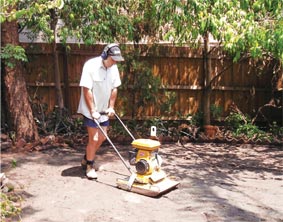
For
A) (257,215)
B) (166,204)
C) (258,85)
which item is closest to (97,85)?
(166,204)

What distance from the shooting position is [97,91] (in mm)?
5828

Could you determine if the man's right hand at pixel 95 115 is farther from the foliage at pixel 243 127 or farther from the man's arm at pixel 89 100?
the foliage at pixel 243 127

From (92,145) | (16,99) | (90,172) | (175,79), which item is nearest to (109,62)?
(92,145)

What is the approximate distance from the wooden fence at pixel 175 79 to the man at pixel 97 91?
324cm

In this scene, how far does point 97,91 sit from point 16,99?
2496 millimetres

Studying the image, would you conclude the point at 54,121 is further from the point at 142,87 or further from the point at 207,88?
the point at 207,88

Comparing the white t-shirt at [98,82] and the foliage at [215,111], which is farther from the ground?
the white t-shirt at [98,82]

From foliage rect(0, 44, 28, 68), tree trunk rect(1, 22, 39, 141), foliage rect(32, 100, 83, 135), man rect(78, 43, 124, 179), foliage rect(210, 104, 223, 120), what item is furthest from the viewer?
foliage rect(210, 104, 223, 120)

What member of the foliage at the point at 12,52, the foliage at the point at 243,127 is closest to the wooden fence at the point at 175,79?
the foliage at the point at 243,127

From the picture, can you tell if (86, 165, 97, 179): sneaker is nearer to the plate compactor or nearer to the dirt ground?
the dirt ground

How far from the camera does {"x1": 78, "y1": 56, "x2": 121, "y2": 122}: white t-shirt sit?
224 inches

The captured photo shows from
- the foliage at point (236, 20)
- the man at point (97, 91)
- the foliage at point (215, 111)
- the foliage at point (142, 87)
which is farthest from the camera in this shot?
the foliage at point (215, 111)

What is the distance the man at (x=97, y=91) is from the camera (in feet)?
18.6

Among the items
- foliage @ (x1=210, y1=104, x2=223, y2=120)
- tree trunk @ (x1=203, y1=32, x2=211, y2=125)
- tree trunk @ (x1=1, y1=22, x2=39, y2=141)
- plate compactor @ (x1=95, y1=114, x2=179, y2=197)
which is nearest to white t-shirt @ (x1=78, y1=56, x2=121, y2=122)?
plate compactor @ (x1=95, y1=114, x2=179, y2=197)
